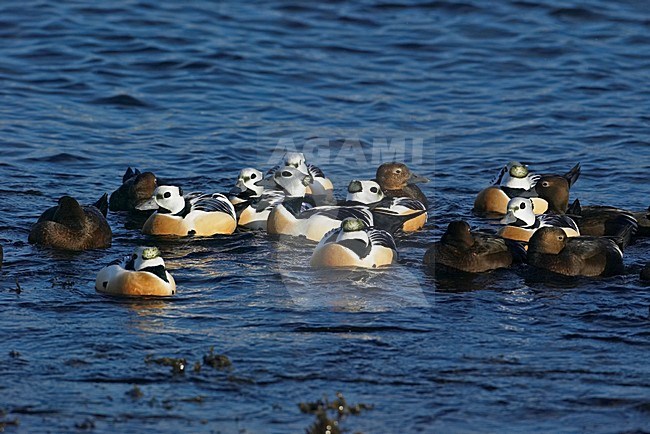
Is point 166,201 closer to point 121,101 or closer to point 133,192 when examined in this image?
point 133,192

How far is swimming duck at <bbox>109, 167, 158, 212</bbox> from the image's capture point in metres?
14.3

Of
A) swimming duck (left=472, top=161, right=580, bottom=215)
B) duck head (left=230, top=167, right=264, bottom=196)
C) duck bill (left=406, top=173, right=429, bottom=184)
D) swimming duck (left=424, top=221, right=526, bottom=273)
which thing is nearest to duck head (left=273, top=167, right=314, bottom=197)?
duck head (left=230, top=167, right=264, bottom=196)

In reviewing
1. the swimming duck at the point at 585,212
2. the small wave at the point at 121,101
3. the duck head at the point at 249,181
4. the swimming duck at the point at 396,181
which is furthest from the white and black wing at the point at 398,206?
the small wave at the point at 121,101

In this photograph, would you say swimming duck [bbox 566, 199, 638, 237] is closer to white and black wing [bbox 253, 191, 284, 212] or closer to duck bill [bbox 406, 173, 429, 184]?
duck bill [bbox 406, 173, 429, 184]

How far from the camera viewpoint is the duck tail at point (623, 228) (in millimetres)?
12812

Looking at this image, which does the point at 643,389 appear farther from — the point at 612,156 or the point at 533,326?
the point at 612,156

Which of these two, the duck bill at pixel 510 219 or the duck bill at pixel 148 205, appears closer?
the duck bill at pixel 510 219

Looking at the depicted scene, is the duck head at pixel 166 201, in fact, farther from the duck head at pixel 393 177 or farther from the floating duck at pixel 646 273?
the floating duck at pixel 646 273

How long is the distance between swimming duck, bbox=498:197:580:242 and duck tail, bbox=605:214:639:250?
0.40 meters

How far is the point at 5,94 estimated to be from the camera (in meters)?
19.8

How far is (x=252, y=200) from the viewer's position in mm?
14055

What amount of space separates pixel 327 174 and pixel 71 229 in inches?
192

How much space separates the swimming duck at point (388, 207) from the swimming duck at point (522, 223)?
114 centimetres

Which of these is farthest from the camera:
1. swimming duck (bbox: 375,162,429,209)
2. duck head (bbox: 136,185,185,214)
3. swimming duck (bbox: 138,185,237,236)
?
swimming duck (bbox: 375,162,429,209)
